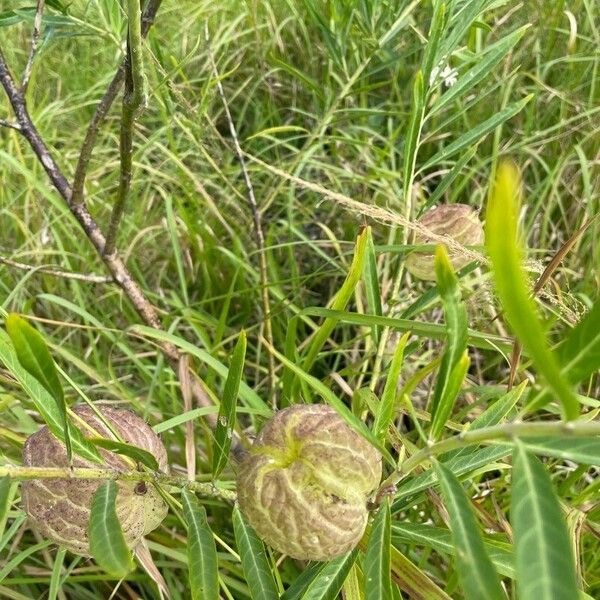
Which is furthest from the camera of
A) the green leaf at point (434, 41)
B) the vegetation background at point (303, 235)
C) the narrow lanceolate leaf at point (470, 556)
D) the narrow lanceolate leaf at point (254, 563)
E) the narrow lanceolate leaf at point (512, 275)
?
the vegetation background at point (303, 235)

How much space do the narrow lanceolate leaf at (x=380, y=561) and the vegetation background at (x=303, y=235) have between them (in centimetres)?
12

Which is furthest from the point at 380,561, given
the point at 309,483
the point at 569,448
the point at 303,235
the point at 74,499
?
the point at 303,235

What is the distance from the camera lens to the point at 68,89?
8.30 feet

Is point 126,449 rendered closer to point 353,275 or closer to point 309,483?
point 309,483

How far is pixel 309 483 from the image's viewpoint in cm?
55

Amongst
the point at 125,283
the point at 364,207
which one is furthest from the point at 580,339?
the point at 125,283

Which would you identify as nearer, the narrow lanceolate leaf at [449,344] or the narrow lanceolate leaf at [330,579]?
the narrow lanceolate leaf at [449,344]

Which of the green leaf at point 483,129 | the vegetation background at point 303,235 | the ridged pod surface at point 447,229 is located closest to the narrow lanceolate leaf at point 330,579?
the vegetation background at point 303,235

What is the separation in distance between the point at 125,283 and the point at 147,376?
20.5 inches

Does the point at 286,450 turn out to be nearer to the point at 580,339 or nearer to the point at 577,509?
the point at 580,339

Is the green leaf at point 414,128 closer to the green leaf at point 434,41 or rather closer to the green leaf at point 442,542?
the green leaf at point 434,41

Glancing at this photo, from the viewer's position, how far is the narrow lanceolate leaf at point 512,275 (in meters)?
0.26

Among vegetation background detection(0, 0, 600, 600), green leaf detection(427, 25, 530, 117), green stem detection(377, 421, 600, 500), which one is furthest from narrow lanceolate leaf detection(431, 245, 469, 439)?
green leaf detection(427, 25, 530, 117)

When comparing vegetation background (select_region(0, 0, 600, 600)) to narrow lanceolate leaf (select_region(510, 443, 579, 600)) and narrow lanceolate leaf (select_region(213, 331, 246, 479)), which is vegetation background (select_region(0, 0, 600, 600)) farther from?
narrow lanceolate leaf (select_region(510, 443, 579, 600))
